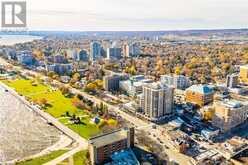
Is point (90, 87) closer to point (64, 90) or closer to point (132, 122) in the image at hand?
point (64, 90)

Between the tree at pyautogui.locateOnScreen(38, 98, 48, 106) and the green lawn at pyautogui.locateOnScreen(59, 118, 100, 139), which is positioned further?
the tree at pyautogui.locateOnScreen(38, 98, 48, 106)

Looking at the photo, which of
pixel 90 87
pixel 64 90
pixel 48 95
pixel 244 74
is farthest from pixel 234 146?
pixel 244 74

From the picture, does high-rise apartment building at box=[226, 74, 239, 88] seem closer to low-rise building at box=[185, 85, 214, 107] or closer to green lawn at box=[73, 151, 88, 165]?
low-rise building at box=[185, 85, 214, 107]

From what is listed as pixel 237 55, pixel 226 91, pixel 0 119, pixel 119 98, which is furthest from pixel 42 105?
pixel 237 55

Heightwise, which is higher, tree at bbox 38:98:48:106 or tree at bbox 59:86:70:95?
tree at bbox 59:86:70:95

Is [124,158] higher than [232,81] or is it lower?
lower

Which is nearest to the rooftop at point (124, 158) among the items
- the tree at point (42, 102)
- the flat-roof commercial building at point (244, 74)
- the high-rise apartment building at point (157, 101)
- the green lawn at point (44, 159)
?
the green lawn at point (44, 159)

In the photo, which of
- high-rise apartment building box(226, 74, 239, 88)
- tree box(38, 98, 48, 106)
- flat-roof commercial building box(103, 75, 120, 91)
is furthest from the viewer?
high-rise apartment building box(226, 74, 239, 88)

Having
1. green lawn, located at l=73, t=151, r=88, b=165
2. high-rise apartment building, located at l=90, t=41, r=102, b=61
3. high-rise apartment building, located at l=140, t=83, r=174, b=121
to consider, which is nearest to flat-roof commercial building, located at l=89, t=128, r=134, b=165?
green lawn, located at l=73, t=151, r=88, b=165
